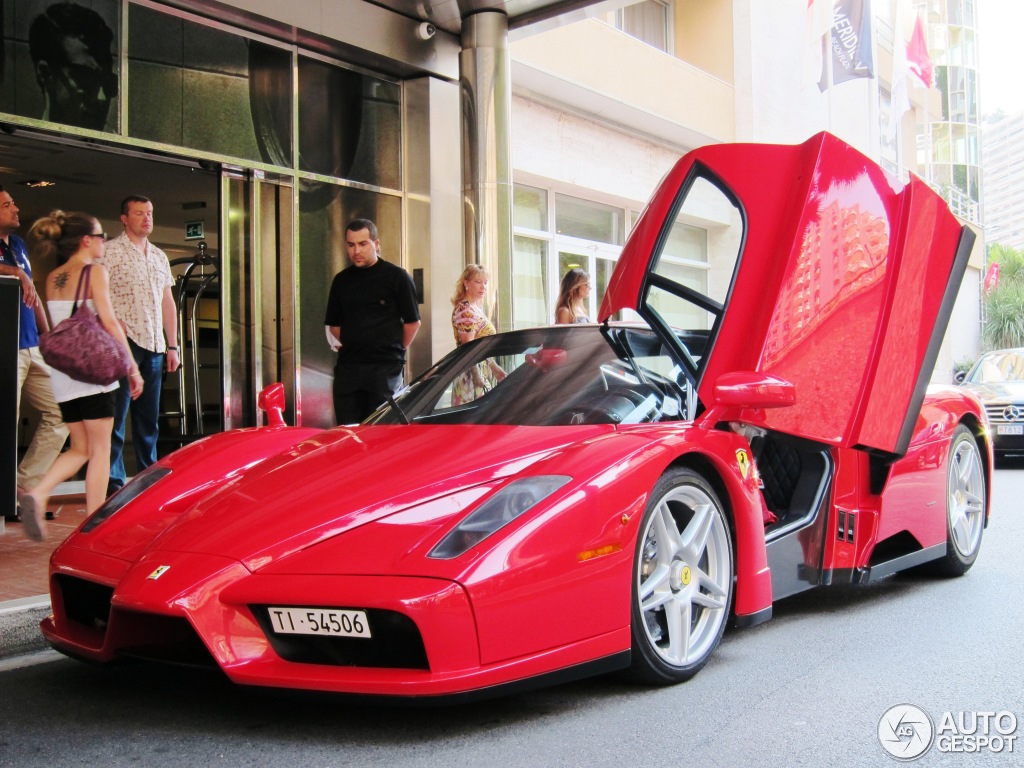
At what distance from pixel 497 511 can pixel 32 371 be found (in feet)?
16.5

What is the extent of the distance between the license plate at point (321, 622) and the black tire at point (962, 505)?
3375mm

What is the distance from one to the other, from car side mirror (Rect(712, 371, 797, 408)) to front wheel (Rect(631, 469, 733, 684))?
0.31 m

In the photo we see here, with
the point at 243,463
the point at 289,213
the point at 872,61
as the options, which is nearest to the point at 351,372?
the point at 243,463

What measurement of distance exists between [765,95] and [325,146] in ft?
36.7

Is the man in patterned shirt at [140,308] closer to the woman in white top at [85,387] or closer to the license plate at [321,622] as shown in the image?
the woman in white top at [85,387]

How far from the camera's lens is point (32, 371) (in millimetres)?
6965

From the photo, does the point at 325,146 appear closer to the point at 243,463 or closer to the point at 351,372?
the point at 351,372

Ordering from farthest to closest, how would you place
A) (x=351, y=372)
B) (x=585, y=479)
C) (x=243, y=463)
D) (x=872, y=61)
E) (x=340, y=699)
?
(x=872, y=61)
(x=351, y=372)
(x=243, y=463)
(x=585, y=479)
(x=340, y=699)

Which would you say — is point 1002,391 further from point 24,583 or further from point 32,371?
point 24,583

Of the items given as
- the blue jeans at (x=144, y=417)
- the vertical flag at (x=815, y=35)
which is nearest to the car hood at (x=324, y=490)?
the blue jeans at (x=144, y=417)

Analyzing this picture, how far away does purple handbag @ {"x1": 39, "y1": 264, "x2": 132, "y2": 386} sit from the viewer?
5406mm

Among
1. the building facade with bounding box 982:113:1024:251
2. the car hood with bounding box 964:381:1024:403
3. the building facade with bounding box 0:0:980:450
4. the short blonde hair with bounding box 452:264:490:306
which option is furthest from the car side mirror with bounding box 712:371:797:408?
the building facade with bounding box 982:113:1024:251

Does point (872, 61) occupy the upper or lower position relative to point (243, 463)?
upper

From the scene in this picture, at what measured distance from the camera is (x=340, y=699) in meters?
2.78
